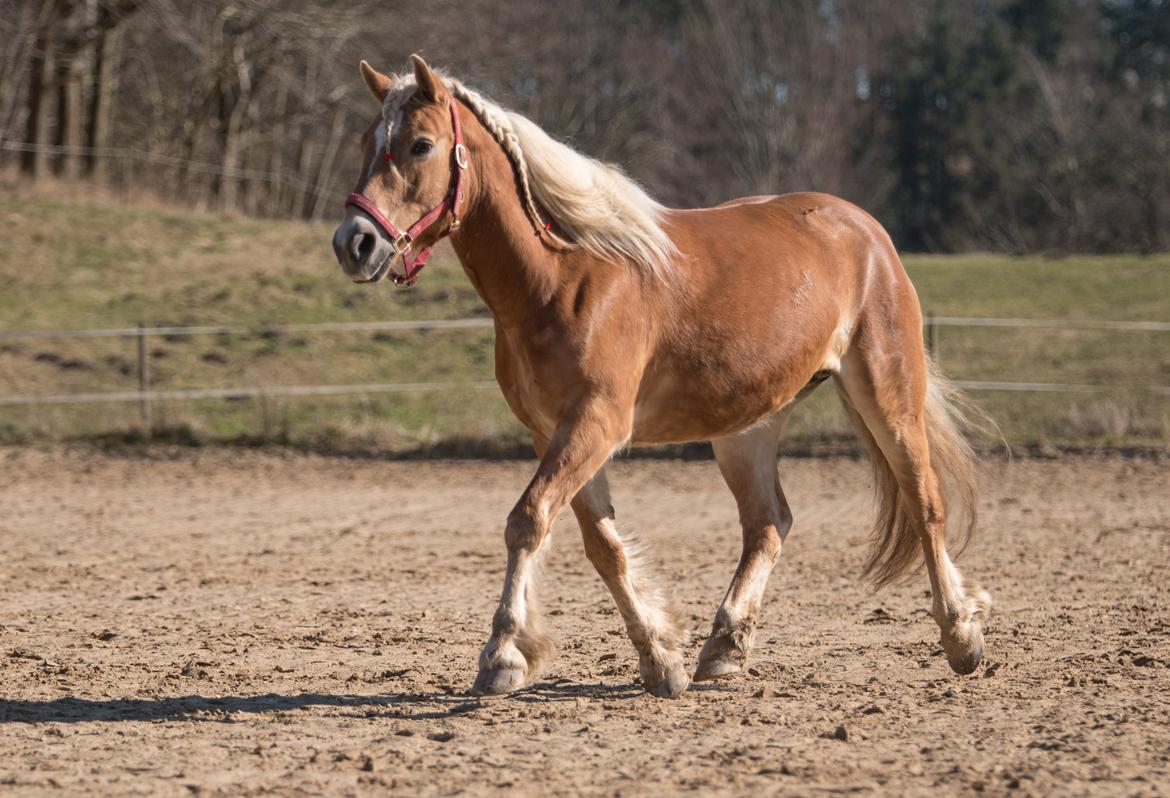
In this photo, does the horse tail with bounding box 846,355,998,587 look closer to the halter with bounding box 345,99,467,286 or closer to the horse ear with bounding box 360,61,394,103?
the halter with bounding box 345,99,467,286

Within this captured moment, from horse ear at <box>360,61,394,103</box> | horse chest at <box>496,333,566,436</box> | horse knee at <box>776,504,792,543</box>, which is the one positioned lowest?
horse knee at <box>776,504,792,543</box>

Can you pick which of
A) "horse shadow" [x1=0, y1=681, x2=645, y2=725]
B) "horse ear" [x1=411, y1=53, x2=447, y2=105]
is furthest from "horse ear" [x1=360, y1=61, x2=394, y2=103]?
"horse shadow" [x1=0, y1=681, x2=645, y2=725]

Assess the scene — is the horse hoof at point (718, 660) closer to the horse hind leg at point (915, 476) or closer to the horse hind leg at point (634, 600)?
the horse hind leg at point (634, 600)

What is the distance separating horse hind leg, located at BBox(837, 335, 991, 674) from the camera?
5.34m

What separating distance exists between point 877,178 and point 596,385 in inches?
1506

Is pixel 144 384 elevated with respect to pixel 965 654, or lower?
lower

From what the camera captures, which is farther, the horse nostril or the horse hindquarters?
the horse hindquarters

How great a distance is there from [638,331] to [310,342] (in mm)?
13298

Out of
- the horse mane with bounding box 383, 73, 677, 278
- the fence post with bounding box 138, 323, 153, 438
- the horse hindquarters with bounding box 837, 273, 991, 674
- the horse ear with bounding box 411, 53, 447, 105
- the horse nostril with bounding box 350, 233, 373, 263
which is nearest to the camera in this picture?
the horse nostril with bounding box 350, 233, 373, 263

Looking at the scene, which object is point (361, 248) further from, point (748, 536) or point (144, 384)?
point (144, 384)

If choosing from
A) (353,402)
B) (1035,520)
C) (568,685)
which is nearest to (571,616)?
(568,685)

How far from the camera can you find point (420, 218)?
451 centimetres

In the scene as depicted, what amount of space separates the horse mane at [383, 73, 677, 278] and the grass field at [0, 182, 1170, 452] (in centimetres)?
911

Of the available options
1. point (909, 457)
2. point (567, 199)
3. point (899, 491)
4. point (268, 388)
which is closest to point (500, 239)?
point (567, 199)
